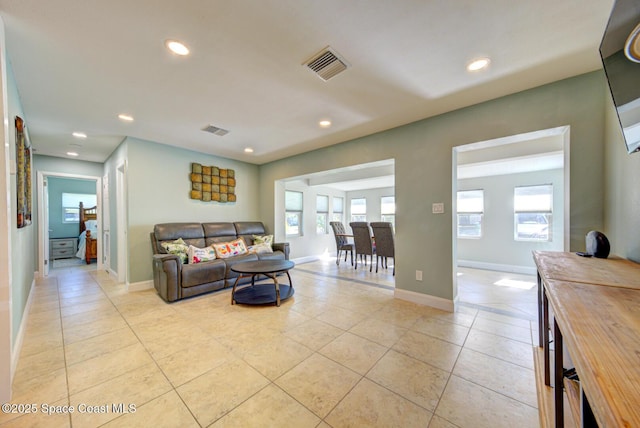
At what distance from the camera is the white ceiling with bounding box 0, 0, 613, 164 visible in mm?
1456

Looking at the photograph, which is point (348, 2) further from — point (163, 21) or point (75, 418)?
point (75, 418)

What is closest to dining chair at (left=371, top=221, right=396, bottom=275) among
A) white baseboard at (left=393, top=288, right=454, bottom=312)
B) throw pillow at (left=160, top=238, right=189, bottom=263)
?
white baseboard at (left=393, top=288, right=454, bottom=312)

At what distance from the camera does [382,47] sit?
5.79 ft

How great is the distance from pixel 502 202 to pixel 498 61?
4.25m

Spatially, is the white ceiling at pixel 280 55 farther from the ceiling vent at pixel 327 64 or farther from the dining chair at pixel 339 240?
the dining chair at pixel 339 240

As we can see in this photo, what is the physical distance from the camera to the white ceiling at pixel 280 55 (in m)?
1.46

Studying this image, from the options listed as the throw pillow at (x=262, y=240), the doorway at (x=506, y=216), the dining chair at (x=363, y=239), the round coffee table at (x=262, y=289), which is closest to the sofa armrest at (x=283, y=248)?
the throw pillow at (x=262, y=240)

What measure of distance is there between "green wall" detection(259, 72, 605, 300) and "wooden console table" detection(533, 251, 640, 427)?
3.67 feet

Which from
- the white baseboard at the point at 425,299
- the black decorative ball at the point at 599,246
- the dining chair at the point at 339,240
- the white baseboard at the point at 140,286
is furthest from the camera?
the dining chair at the point at 339,240

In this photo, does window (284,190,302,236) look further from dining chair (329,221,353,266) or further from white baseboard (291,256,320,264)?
dining chair (329,221,353,266)

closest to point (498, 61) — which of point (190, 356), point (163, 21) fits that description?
point (163, 21)

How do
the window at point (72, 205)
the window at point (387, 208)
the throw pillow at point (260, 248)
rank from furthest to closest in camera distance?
the window at point (387, 208) → the window at point (72, 205) → the throw pillow at point (260, 248)

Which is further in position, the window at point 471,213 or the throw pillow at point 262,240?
the window at point 471,213

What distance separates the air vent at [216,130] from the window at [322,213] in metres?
3.67
